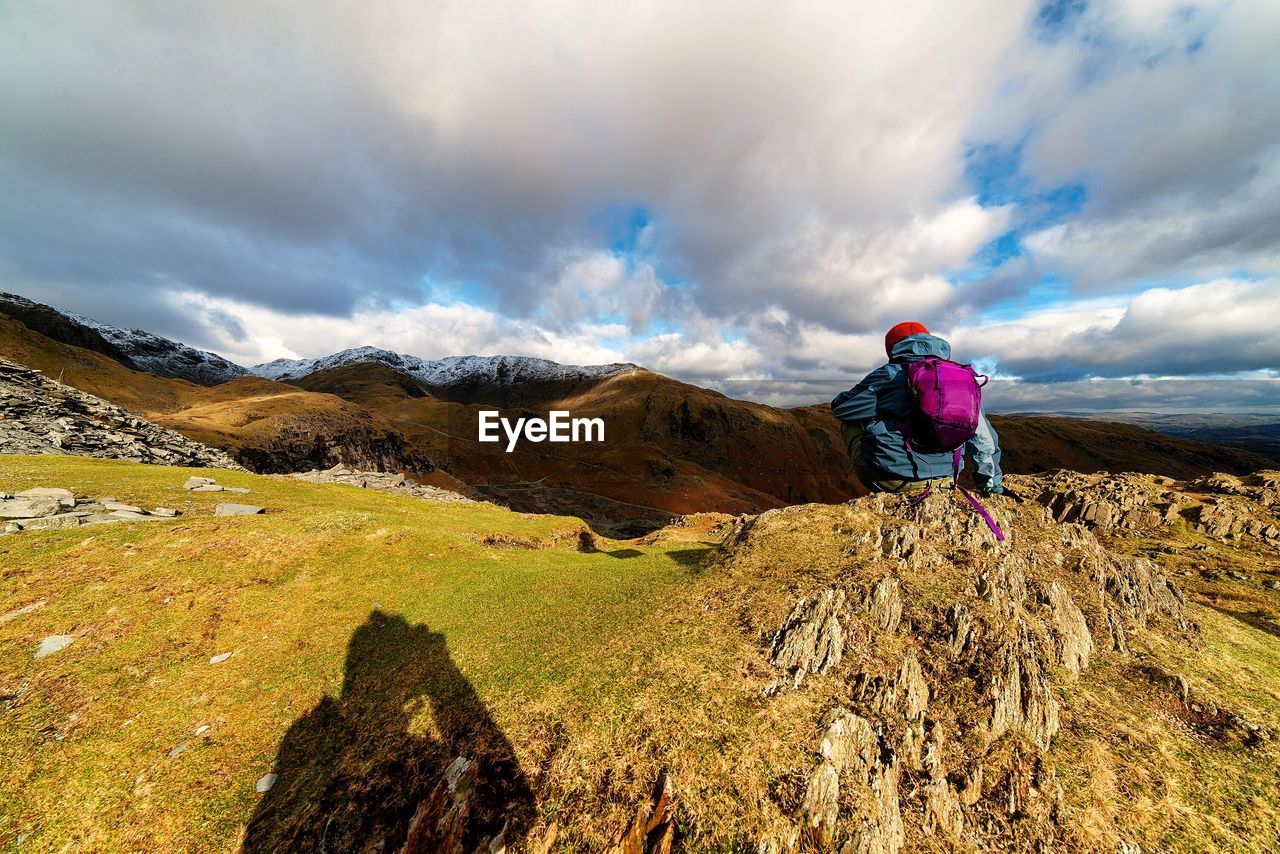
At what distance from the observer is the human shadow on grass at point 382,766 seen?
8.06 metres

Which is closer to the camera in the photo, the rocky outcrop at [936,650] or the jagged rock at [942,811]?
the jagged rock at [942,811]

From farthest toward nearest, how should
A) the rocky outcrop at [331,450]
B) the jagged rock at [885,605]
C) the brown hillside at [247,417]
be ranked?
1. the brown hillside at [247,417]
2. the rocky outcrop at [331,450]
3. the jagged rock at [885,605]

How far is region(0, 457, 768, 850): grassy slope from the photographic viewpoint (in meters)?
8.48

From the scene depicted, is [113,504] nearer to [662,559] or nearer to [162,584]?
[162,584]

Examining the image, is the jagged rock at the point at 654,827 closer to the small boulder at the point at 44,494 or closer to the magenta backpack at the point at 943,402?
the magenta backpack at the point at 943,402

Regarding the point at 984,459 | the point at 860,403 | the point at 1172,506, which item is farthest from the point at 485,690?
the point at 1172,506

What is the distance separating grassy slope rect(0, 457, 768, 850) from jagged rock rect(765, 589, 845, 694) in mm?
1482

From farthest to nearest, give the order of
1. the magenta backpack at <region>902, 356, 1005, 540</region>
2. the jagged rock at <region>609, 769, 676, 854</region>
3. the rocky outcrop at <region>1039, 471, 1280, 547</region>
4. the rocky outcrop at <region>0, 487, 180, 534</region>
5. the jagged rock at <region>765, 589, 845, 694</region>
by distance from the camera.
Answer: the rocky outcrop at <region>1039, 471, 1280, 547</region>
the rocky outcrop at <region>0, 487, 180, 534</region>
the jagged rock at <region>765, 589, 845, 694</region>
the jagged rock at <region>609, 769, 676, 854</region>
the magenta backpack at <region>902, 356, 1005, 540</region>

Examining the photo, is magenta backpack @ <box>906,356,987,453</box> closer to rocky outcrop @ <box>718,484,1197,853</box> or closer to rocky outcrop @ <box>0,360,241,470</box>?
rocky outcrop @ <box>718,484,1197,853</box>

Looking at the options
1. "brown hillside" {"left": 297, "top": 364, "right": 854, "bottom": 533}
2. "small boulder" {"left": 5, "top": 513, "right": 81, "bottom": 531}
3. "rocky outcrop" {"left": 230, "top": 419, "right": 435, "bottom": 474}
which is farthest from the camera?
"brown hillside" {"left": 297, "top": 364, "right": 854, "bottom": 533}

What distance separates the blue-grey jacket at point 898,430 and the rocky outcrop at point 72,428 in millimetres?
50076

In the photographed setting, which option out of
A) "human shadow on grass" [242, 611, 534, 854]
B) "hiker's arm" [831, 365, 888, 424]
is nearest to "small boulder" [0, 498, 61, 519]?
"human shadow on grass" [242, 611, 534, 854]

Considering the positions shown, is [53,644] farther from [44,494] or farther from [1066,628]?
[1066,628]

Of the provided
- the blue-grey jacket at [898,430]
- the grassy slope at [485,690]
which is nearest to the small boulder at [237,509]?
the grassy slope at [485,690]
